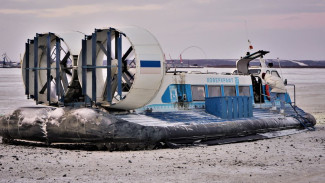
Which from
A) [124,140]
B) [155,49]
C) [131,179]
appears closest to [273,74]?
[155,49]

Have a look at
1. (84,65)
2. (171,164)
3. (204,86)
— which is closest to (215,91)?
(204,86)

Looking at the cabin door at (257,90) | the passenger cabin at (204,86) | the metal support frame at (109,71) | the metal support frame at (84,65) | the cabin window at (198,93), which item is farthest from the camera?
the cabin door at (257,90)

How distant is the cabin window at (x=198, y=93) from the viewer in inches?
595

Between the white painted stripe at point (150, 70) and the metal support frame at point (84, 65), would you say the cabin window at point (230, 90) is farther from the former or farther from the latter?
the metal support frame at point (84, 65)

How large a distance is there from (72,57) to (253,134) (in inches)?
191

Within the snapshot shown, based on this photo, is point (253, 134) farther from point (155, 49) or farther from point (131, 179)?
point (131, 179)

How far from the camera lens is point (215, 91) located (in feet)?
51.9

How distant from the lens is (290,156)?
11.4 m

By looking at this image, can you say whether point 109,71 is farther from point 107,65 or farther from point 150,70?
point 150,70

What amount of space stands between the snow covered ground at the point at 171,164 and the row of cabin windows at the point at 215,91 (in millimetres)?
2324

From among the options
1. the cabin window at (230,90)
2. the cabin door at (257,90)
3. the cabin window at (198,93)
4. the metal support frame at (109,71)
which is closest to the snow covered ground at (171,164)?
the metal support frame at (109,71)

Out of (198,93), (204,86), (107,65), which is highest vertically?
(107,65)

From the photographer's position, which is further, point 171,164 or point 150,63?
Answer: point 150,63

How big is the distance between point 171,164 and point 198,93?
524 cm
